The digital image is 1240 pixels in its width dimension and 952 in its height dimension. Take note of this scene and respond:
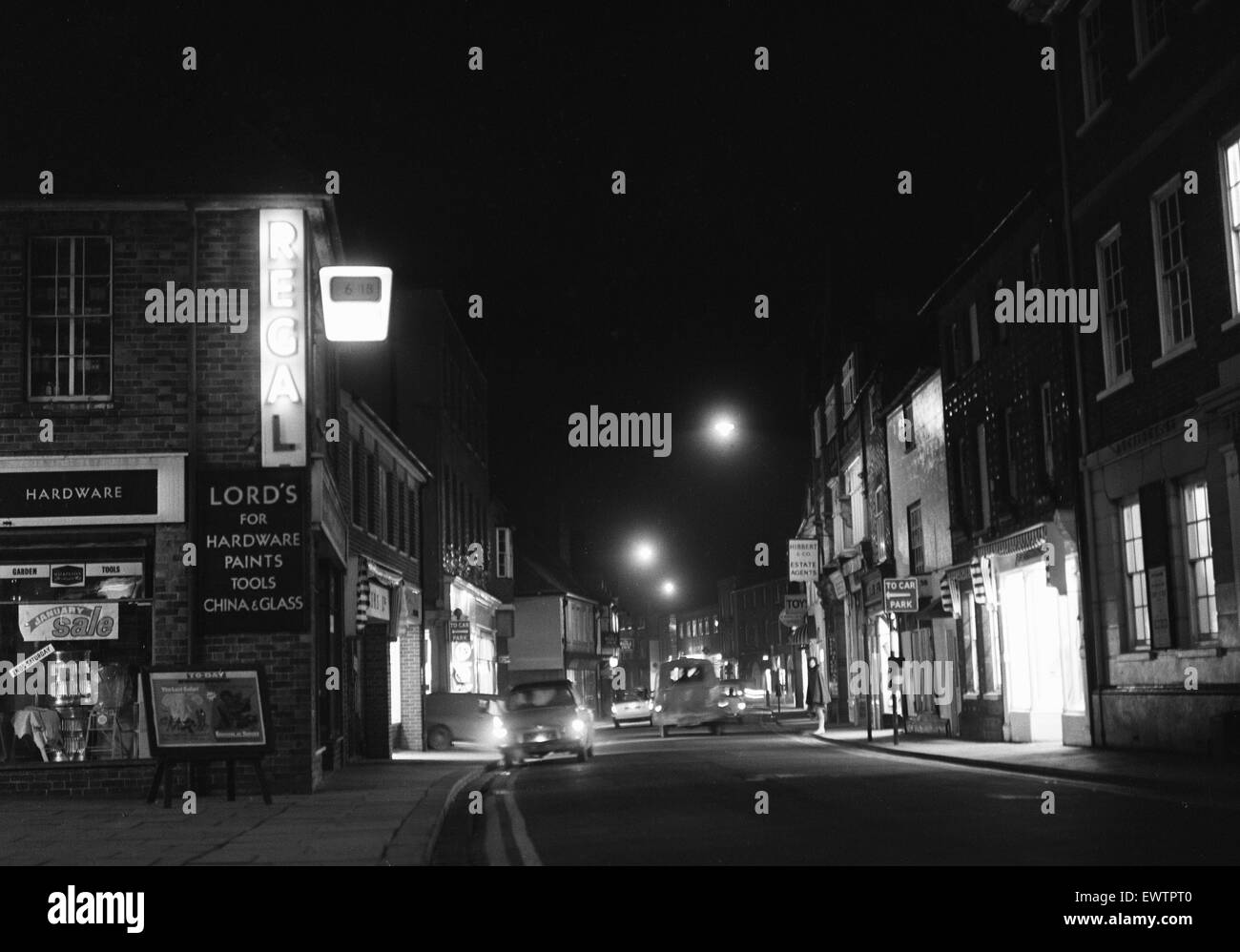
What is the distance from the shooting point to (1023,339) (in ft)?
95.0

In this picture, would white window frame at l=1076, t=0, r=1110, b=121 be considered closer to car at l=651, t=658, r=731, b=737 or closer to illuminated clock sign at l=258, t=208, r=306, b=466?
illuminated clock sign at l=258, t=208, r=306, b=466

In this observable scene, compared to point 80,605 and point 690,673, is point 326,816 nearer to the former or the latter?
point 80,605

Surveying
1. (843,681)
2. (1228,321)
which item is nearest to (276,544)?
(1228,321)

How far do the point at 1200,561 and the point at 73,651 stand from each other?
50.1 ft

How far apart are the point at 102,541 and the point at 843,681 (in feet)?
114

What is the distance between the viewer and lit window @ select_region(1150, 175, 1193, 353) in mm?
22453

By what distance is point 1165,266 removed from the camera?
23.1 m

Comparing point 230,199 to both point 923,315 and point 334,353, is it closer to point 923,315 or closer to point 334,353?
point 334,353

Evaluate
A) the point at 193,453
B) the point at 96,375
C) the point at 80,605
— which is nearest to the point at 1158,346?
the point at 193,453

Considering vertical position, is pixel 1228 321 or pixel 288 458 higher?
pixel 1228 321

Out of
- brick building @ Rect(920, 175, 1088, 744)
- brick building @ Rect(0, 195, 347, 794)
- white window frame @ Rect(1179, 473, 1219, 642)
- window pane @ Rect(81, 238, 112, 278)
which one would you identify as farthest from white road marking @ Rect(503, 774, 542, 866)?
brick building @ Rect(920, 175, 1088, 744)

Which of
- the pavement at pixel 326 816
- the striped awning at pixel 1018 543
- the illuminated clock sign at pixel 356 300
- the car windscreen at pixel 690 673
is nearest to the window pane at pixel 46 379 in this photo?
the illuminated clock sign at pixel 356 300
